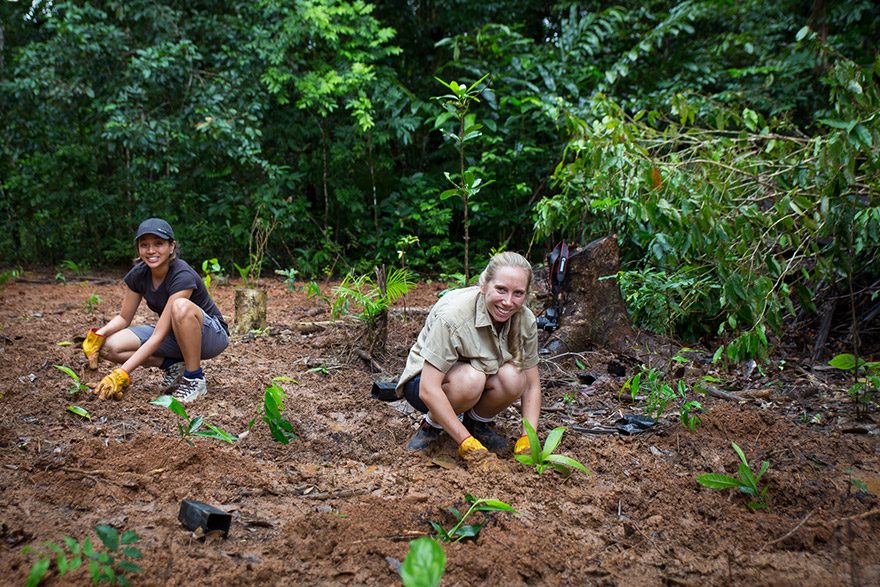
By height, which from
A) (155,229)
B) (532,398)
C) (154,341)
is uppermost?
(155,229)

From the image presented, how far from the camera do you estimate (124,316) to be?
304cm

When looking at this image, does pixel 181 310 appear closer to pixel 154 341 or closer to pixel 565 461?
pixel 154 341

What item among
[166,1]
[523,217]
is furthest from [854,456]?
[166,1]

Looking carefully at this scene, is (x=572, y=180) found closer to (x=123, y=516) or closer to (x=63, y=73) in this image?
(x=123, y=516)

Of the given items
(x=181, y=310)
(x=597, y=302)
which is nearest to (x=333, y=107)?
(x=597, y=302)

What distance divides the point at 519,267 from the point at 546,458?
734mm

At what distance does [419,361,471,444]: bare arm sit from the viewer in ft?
7.50

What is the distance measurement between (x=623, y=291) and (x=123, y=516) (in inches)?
128

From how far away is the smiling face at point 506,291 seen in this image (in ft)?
7.38

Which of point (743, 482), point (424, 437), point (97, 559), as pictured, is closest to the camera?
point (97, 559)

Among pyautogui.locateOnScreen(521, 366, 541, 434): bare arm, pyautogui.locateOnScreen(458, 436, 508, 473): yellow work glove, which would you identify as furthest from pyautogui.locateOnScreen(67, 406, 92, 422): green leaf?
pyautogui.locateOnScreen(521, 366, 541, 434): bare arm

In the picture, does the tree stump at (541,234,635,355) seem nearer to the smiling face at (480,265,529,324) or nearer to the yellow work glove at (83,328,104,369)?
the smiling face at (480,265,529,324)

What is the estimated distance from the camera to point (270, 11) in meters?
6.67

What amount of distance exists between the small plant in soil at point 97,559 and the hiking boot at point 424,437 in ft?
4.14
